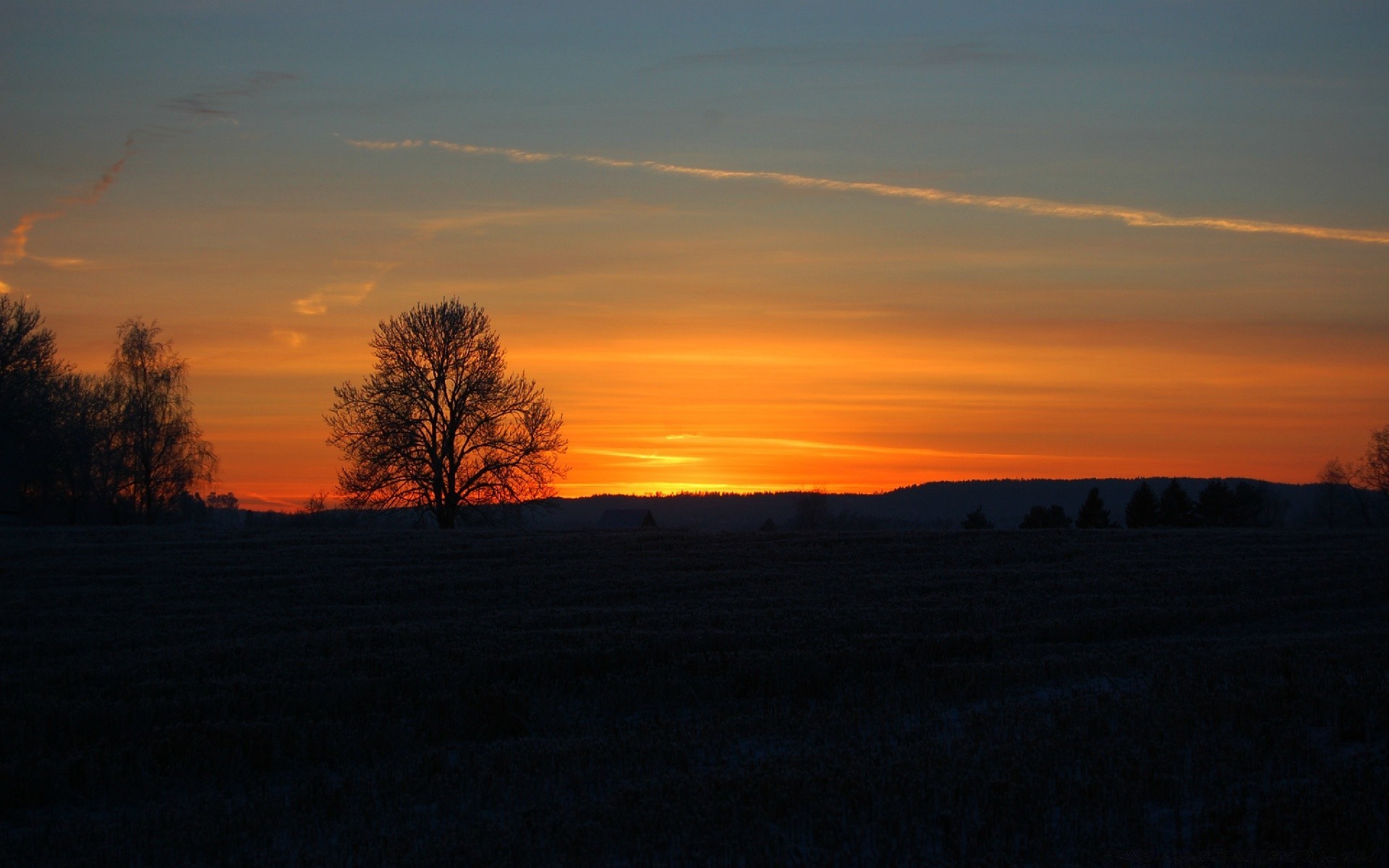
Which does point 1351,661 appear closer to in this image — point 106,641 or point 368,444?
point 106,641

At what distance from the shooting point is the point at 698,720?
36.6ft

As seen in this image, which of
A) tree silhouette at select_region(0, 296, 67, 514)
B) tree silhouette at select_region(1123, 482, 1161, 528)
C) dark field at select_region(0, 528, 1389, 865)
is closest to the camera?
dark field at select_region(0, 528, 1389, 865)

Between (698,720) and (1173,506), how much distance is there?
58.5 metres

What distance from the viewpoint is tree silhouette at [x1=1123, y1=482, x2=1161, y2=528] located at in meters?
61.8

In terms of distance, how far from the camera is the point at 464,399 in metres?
45.2

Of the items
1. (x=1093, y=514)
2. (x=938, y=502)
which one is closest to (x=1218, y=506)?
(x=1093, y=514)

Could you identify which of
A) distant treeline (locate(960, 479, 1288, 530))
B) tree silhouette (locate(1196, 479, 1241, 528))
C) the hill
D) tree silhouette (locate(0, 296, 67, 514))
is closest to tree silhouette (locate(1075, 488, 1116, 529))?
distant treeline (locate(960, 479, 1288, 530))

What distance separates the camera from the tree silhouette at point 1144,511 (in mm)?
61844

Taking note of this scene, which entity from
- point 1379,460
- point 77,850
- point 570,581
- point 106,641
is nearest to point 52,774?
point 77,850

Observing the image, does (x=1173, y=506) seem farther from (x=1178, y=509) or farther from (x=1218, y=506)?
(x=1218, y=506)

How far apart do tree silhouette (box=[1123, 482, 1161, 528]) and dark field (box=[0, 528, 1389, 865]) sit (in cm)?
4268

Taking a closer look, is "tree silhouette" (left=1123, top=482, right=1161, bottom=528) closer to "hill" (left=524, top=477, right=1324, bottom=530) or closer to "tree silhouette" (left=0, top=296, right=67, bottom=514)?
"tree silhouette" (left=0, top=296, right=67, bottom=514)

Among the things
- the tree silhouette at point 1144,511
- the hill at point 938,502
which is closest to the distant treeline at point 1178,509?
the tree silhouette at point 1144,511

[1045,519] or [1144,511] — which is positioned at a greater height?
[1144,511]
